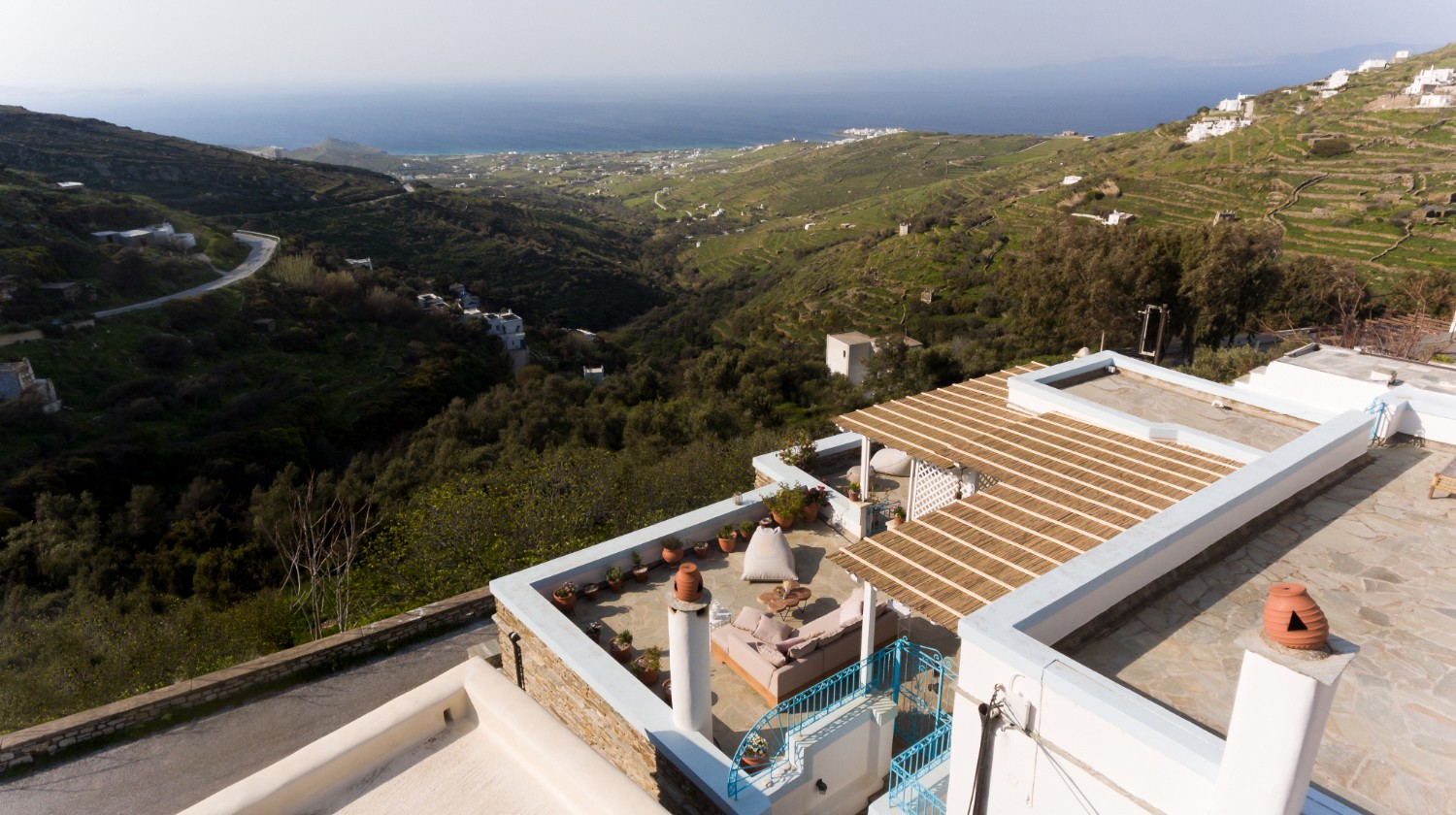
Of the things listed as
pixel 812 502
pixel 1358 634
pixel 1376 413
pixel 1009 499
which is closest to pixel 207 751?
pixel 812 502

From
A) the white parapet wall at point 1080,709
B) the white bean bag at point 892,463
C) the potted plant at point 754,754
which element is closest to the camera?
the white parapet wall at point 1080,709

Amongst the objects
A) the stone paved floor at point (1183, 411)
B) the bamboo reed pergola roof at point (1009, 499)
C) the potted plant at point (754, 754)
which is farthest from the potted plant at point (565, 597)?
the stone paved floor at point (1183, 411)

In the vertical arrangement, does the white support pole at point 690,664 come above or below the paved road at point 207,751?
above

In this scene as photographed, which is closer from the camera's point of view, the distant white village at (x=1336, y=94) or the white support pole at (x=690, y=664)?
the white support pole at (x=690, y=664)

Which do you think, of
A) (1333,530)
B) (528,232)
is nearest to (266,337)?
(1333,530)

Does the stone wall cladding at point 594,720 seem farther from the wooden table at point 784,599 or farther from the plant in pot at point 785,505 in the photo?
the plant in pot at point 785,505

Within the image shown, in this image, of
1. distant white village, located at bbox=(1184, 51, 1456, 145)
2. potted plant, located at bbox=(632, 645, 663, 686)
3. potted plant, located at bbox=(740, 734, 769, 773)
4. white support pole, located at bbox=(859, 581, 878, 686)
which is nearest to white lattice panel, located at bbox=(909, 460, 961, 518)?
white support pole, located at bbox=(859, 581, 878, 686)

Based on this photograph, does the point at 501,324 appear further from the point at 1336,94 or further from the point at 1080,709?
the point at 1336,94

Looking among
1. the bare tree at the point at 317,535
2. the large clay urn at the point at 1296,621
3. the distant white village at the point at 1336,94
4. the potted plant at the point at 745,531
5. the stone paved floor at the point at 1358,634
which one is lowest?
the bare tree at the point at 317,535
